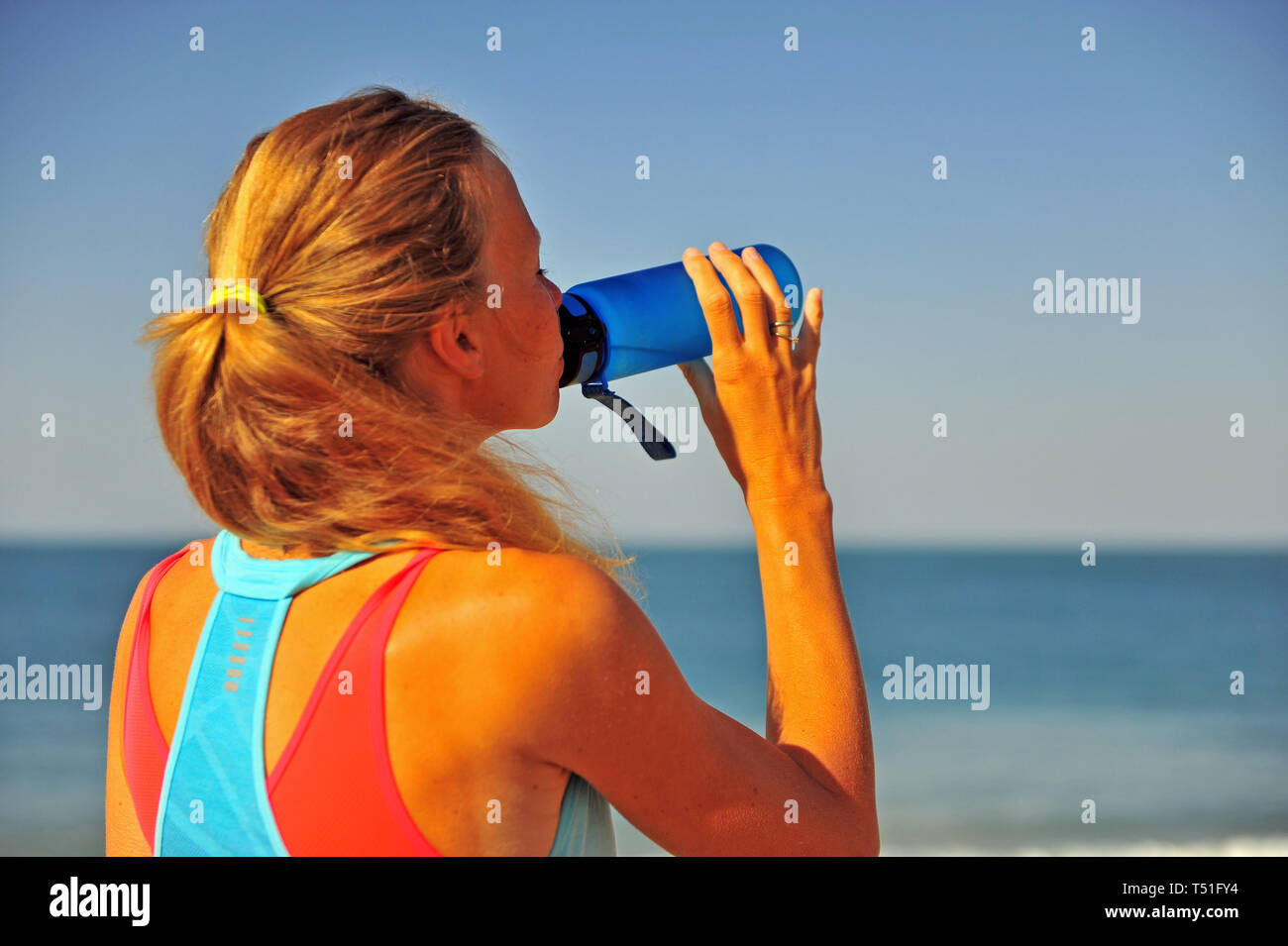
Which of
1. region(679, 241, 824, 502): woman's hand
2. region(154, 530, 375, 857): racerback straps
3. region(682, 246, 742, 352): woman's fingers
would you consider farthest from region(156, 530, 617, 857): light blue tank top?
region(682, 246, 742, 352): woman's fingers

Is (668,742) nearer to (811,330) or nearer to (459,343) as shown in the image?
(459,343)

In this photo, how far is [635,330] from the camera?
5.68 ft

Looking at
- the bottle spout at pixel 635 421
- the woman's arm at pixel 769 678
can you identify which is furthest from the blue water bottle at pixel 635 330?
the woman's arm at pixel 769 678

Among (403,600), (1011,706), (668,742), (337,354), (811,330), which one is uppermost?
(811,330)

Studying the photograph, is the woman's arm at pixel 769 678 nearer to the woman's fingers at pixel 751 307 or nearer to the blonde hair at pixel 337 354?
the woman's fingers at pixel 751 307

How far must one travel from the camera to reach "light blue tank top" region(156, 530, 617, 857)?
1041 mm

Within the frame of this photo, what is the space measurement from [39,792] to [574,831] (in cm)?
828

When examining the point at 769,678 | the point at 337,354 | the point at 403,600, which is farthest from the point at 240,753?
the point at 769,678

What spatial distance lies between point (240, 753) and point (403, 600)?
0.78 feet

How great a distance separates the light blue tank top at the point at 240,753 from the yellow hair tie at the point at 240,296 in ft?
0.88

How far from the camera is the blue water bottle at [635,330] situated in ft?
5.62

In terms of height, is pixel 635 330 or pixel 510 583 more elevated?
pixel 635 330

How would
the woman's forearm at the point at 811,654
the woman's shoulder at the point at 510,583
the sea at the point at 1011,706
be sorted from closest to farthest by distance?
the woman's shoulder at the point at 510,583, the woman's forearm at the point at 811,654, the sea at the point at 1011,706
